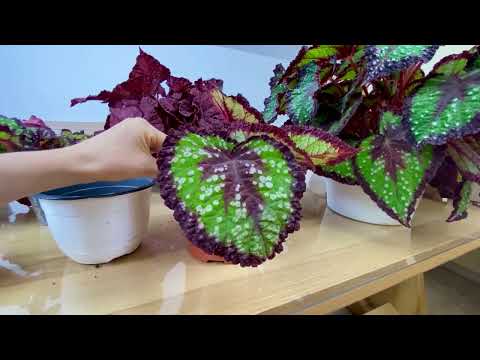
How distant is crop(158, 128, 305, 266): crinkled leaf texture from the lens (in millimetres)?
248

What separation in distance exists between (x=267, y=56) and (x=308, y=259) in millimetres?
1444

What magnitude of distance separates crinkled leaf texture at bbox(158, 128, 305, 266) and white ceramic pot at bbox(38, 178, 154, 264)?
Result: 0.13 metres

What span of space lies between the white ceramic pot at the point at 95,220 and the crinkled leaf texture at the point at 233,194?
0.41 feet

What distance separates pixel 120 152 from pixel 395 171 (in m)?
0.37

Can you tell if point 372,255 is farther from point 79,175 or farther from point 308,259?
point 79,175

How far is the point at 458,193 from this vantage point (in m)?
0.49

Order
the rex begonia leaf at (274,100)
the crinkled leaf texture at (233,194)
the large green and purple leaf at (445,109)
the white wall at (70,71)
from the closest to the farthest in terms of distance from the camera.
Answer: the crinkled leaf texture at (233,194), the large green and purple leaf at (445,109), the rex begonia leaf at (274,100), the white wall at (70,71)

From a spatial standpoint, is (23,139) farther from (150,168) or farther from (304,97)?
(304,97)

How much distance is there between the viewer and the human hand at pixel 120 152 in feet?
1.03

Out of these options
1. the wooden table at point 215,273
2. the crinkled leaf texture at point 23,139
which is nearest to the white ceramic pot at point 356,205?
the wooden table at point 215,273

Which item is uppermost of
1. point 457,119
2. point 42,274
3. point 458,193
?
point 457,119

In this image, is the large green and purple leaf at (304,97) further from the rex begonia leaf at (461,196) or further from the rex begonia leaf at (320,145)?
the rex begonia leaf at (461,196)

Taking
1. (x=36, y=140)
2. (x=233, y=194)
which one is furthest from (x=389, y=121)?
(x=36, y=140)
